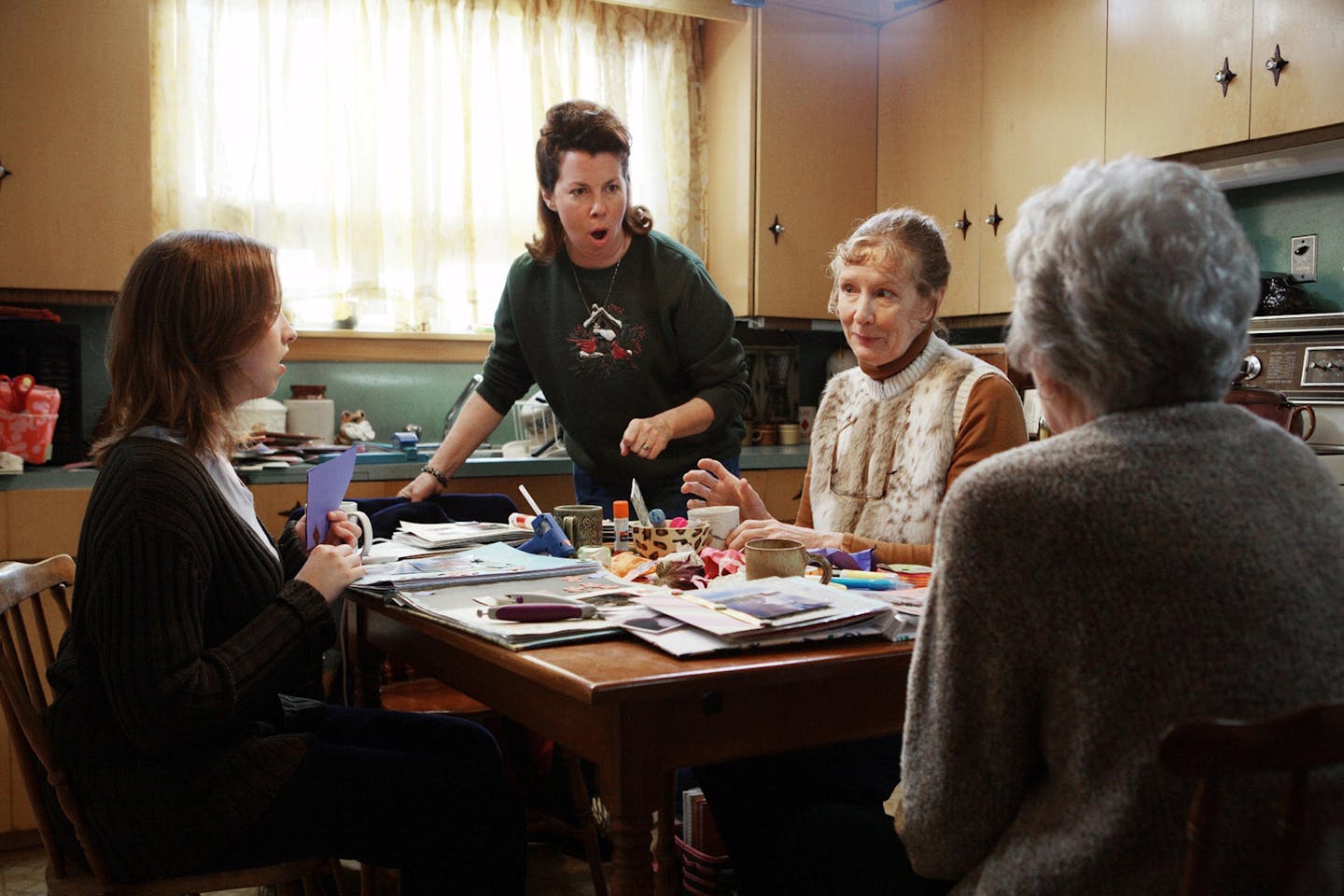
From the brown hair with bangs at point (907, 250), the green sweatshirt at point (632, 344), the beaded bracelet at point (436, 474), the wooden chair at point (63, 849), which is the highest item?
the brown hair with bangs at point (907, 250)

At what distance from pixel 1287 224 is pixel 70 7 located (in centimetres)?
346

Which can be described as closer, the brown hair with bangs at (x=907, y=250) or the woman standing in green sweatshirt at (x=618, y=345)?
the brown hair with bangs at (x=907, y=250)

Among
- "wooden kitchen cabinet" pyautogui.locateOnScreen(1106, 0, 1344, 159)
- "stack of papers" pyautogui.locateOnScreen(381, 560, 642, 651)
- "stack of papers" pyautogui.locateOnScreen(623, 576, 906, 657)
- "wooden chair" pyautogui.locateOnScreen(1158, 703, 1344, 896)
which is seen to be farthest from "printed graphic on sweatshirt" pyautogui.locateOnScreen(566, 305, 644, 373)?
"wooden chair" pyautogui.locateOnScreen(1158, 703, 1344, 896)

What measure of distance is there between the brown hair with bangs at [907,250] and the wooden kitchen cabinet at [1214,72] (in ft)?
4.95

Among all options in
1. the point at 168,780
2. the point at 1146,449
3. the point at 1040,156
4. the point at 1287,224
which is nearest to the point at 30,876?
the point at 168,780

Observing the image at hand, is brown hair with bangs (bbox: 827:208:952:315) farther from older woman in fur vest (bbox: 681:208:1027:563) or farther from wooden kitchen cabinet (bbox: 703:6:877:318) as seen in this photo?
wooden kitchen cabinet (bbox: 703:6:877:318)

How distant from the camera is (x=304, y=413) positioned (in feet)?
11.9

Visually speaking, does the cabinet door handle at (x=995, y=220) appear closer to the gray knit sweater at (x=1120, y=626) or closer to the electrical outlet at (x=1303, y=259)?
the electrical outlet at (x=1303, y=259)

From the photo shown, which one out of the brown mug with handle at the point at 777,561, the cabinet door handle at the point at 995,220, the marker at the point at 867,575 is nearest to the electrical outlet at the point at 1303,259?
the cabinet door handle at the point at 995,220

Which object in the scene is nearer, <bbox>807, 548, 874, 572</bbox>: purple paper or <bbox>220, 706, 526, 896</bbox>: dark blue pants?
<bbox>220, 706, 526, 896</bbox>: dark blue pants

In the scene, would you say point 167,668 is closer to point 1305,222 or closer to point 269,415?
point 269,415

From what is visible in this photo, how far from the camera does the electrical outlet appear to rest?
330cm

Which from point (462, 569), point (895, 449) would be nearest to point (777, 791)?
point (462, 569)

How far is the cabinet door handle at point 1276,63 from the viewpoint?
9.84ft
